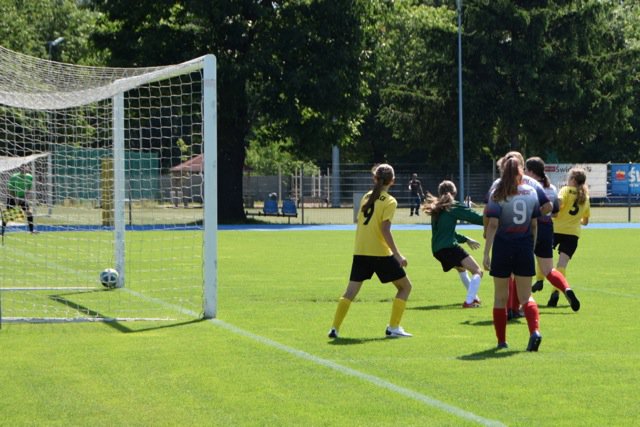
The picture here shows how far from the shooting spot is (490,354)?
11070 mm

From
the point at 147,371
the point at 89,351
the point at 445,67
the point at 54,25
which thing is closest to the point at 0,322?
the point at 89,351

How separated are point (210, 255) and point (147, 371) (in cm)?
430

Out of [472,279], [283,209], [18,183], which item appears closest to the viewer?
[472,279]

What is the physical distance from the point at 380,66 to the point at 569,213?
3319cm

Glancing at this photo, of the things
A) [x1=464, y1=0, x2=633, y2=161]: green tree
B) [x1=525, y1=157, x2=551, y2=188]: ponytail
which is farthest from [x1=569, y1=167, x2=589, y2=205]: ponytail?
[x1=464, y1=0, x2=633, y2=161]: green tree

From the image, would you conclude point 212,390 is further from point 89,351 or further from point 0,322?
point 0,322

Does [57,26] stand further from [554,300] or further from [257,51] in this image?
[554,300]

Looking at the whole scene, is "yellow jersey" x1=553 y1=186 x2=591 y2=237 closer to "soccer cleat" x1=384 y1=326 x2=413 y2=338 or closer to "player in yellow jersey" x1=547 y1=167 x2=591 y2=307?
"player in yellow jersey" x1=547 y1=167 x2=591 y2=307

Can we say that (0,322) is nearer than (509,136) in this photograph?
Yes

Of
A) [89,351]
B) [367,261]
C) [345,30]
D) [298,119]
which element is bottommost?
[89,351]

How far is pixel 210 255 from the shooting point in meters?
14.5

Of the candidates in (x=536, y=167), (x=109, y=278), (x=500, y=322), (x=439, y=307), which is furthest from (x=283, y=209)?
(x=500, y=322)

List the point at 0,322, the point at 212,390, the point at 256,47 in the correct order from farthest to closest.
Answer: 1. the point at 256,47
2. the point at 0,322
3. the point at 212,390

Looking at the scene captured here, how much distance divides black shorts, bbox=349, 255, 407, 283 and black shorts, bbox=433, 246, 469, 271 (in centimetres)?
338
